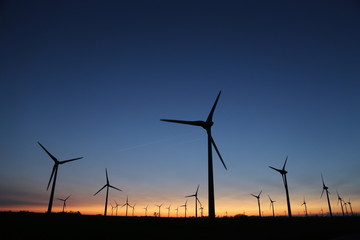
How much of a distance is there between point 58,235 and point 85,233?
3672mm

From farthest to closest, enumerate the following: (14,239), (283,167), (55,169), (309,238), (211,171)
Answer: (283,167), (55,169), (211,171), (309,238), (14,239)

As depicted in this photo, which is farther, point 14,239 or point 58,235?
point 58,235

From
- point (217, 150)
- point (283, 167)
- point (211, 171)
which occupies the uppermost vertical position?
point (283, 167)

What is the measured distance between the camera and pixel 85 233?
3186 cm

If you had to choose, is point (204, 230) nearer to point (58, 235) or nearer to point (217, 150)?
point (217, 150)

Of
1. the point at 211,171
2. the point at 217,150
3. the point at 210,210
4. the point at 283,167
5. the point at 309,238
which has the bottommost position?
the point at 309,238

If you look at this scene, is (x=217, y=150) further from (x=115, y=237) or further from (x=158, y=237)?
(x=115, y=237)

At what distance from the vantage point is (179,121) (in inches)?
1969

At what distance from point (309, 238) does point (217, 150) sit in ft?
70.3

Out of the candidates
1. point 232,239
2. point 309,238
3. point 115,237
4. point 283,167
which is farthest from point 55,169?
point 283,167

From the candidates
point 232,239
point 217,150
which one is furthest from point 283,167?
point 232,239

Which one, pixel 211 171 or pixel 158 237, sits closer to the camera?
pixel 158 237

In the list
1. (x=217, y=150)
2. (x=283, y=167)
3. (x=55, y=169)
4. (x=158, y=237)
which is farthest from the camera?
(x=283, y=167)

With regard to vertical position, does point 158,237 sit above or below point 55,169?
below
